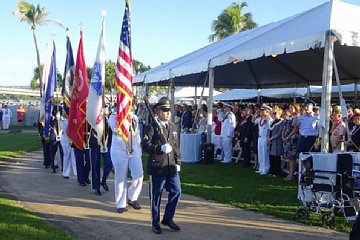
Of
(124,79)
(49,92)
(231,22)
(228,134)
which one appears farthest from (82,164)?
(231,22)

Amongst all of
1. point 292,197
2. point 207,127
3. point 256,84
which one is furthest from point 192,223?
point 256,84

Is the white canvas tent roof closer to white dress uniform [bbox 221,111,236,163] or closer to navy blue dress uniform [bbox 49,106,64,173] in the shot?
white dress uniform [bbox 221,111,236,163]

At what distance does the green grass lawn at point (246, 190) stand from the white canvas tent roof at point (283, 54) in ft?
10.2

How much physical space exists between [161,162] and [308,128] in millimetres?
5233

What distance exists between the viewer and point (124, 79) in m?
7.99

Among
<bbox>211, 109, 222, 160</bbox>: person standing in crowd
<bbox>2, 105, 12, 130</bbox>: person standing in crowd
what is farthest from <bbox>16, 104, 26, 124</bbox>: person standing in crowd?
<bbox>211, 109, 222, 160</bbox>: person standing in crowd

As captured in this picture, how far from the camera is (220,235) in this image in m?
6.47

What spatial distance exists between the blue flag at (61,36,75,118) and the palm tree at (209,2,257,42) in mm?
36930

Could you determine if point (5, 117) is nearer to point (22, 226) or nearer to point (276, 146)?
point (276, 146)

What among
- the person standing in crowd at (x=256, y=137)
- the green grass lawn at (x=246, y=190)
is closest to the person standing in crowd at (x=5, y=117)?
the green grass lawn at (x=246, y=190)

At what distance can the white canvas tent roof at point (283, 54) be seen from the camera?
939 cm

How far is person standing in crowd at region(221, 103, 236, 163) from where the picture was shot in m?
14.9

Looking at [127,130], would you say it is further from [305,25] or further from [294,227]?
[305,25]

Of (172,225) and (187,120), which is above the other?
(187,120)
